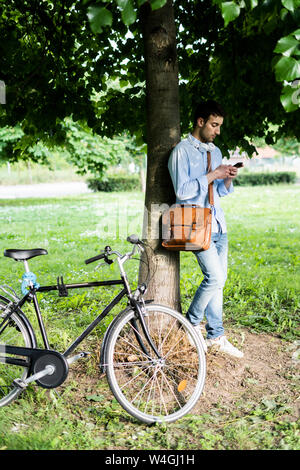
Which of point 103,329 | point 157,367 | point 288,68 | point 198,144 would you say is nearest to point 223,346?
point 157,367

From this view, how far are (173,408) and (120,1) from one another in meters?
2.55

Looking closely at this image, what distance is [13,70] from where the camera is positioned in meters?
4.61

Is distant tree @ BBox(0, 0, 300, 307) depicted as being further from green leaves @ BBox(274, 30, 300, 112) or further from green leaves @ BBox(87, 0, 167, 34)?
green leaves @ BBox(274, 30, 300, 112)

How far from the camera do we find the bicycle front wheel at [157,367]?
2953 millimetres

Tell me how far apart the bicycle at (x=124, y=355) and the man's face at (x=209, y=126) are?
97cm

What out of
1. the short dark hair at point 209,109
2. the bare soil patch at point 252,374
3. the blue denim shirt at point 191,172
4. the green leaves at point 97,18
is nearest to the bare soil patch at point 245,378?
the bare soil patch at point 252,374

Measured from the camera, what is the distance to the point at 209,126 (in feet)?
11.0


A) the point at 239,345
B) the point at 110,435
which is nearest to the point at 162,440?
the point at 110,435

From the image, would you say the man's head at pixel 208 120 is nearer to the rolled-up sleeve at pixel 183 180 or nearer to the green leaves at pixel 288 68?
the rolled-up sleeve at pixel 183 180

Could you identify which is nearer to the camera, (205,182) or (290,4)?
(290,4)

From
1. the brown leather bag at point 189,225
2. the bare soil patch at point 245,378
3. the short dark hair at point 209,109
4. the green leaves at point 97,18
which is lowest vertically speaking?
the bare soil patch at point 245,378

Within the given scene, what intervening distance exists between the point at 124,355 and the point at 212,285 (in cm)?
85

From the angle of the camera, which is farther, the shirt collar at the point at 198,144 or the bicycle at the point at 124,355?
the shirt collar at the point at 198,144

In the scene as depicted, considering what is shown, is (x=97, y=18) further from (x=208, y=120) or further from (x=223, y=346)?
(x=223, y=346)
